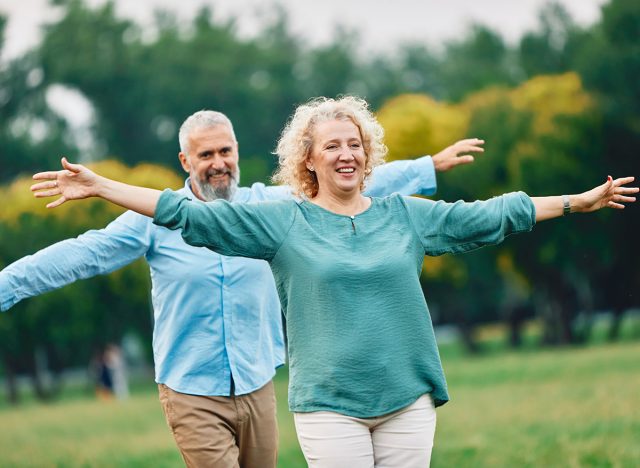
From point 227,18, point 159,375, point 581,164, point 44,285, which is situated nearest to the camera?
point 44,285

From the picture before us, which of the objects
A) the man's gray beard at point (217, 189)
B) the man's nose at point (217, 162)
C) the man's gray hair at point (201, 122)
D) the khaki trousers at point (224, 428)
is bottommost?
the khaki trousers at point (224, 428)

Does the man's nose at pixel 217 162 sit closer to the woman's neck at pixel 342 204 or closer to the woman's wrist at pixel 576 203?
the woman's neck at pixel 342 204

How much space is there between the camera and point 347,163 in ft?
16.5

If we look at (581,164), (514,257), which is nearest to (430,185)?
(581,164)

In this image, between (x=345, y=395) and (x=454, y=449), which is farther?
(x=454, y=449)

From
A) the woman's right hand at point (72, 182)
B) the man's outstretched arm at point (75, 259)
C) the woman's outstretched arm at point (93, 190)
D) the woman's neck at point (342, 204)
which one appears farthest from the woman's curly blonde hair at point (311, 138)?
the man's outstretched arm at point (75, 259)

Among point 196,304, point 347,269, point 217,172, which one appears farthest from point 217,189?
point 347,269

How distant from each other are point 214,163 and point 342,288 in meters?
1.91

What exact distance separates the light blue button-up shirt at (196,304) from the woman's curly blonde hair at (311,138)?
1.10 m

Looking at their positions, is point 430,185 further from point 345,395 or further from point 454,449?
point 454,449

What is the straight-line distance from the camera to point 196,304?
20.7 ft

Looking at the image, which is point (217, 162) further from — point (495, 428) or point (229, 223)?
point (495, 428)

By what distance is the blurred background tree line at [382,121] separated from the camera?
1532 inches

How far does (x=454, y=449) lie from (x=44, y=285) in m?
7.79
